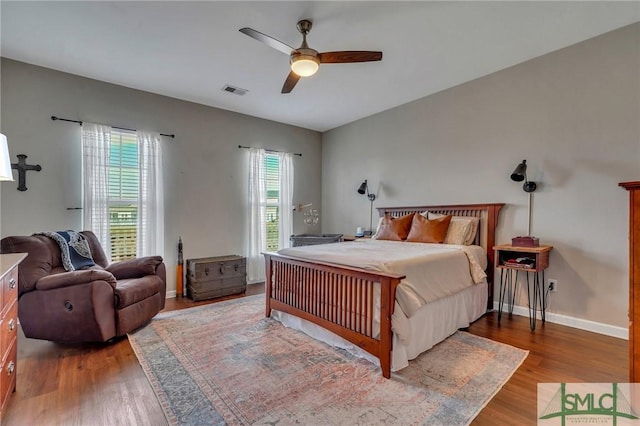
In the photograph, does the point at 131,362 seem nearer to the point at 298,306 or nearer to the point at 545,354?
the point at 298,306

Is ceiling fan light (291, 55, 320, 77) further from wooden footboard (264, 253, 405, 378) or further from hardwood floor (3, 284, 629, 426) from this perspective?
hardwood floor (3, 284, 629, 426)

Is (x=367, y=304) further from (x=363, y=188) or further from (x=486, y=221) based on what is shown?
(x=363, y=188)

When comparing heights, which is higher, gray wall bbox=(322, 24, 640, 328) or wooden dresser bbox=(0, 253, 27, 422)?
gray wall bbox=(322, 24, 640, 328)

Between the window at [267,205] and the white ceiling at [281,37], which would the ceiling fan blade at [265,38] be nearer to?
the white ceiling at [281,37]

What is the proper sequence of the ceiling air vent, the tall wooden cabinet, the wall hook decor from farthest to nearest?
the ceiling air vent < the wall hook decor < the tall wooden cabinet

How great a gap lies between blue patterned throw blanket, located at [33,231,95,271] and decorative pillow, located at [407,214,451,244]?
3509 millimetres

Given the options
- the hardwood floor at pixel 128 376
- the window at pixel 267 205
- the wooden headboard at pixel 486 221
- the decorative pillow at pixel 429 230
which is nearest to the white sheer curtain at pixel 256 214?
the window at pixel 267 205

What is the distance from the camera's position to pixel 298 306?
289cm

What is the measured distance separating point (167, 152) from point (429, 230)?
356 centimetres

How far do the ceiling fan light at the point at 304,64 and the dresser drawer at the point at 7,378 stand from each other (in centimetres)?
264

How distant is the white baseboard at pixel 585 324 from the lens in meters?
2.70

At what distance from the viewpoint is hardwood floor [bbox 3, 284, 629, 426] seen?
1697mm

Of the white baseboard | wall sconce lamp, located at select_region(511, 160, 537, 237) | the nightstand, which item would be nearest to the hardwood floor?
the white baseboard

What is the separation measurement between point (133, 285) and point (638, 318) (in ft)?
12.0
